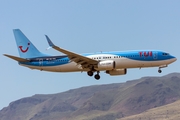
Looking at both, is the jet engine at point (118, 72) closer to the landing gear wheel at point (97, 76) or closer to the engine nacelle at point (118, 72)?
the engine nacelle at point (118, 72)

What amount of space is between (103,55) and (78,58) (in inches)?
206

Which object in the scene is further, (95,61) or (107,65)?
(95,61)

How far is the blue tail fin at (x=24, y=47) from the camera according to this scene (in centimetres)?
8972

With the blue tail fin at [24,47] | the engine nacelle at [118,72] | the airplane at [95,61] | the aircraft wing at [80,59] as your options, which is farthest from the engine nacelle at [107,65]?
the blue tail fin at [24,47]

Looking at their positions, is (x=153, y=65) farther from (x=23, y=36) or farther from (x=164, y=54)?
(x=23, y=36)

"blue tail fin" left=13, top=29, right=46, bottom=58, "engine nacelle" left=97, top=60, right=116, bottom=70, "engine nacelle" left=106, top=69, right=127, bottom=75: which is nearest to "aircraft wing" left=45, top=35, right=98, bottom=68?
"engine nacelle" left=97, top=60, right=116, bottom=70

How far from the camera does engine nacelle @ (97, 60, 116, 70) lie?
80.1m

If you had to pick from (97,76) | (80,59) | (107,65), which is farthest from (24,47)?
(107,65)

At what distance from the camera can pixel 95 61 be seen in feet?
268

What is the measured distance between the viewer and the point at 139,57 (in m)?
79.6

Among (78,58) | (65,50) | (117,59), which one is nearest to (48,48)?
(65,50)

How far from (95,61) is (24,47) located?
19.0 meters

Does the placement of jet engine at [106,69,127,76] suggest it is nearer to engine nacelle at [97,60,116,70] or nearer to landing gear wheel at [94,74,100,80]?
landing gear wheel at [94,74,100,80]

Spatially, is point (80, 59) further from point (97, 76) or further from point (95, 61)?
point (97, 76)
